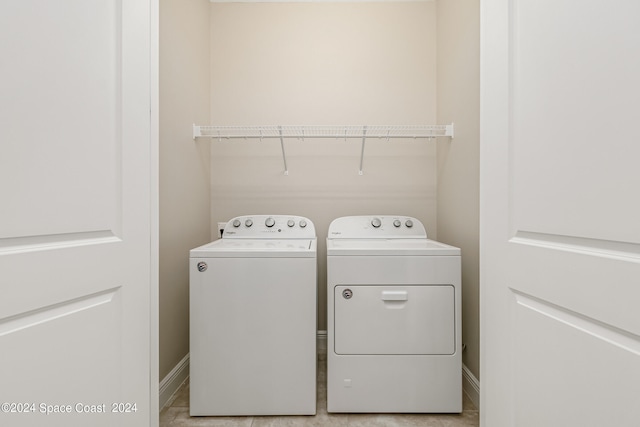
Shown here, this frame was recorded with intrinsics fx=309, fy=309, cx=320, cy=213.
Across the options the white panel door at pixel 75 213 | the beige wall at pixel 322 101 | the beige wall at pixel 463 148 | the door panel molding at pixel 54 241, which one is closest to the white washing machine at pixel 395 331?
the beige wall at pixel 463 148

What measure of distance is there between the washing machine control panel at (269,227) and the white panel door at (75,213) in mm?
972

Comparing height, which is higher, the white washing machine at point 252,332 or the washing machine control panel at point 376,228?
the washing machine control panel at point 376,228

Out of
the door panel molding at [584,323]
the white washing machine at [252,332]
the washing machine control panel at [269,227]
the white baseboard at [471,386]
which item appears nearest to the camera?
the door panel molding at [584,323]

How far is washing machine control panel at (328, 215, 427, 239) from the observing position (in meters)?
2.03

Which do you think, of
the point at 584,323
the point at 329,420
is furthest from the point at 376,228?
the point at 584,323

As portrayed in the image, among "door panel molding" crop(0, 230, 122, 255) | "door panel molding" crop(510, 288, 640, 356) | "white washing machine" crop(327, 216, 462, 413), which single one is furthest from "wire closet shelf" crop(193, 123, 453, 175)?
"door panel molding" crop(510, 288, 640, 356)

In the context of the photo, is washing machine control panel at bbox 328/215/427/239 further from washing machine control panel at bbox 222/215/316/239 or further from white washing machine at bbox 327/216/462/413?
white washing machine at bbox 327/216/462/413

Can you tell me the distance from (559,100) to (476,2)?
4.14ft

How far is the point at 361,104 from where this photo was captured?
223 cm

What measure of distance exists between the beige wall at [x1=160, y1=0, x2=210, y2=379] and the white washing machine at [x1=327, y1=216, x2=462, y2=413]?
89 centimetres

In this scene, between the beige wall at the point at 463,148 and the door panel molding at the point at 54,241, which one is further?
the beige wall at the point at 463,148

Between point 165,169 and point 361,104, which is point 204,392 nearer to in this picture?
point 165,169

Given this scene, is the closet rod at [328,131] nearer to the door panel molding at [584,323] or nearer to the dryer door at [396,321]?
the dryer door at [396,321]

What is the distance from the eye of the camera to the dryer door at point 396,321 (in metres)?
1.49
